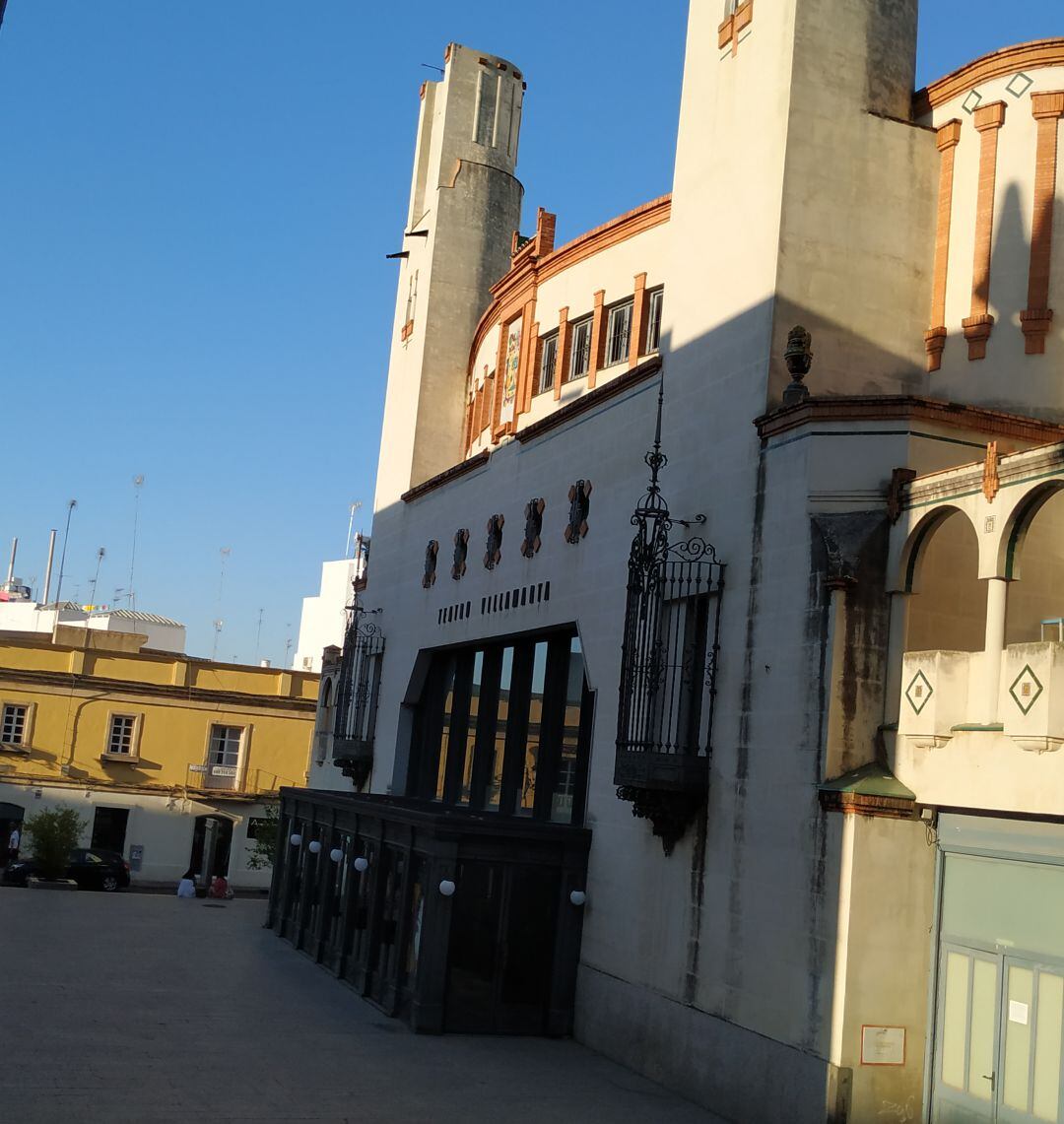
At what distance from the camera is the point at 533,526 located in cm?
2352

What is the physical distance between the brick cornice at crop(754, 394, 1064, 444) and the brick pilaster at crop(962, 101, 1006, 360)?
1.65 m

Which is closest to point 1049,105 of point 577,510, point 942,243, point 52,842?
point 942,243

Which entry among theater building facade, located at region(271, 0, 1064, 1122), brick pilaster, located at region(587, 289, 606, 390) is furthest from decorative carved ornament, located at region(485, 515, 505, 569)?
Answer: brick pilaster, located at region(587, 289, 606, 390)

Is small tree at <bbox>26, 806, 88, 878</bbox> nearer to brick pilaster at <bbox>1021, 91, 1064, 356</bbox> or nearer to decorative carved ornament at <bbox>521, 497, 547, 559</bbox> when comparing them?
decorative carved ornament at <bbox>521, 497, 547, 559</bbox>

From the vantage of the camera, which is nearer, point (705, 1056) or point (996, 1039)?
point (996, 1039)

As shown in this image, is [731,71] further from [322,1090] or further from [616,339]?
[322,1090]

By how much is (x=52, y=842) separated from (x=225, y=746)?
10.6 metres

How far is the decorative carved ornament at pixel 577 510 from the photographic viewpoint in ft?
70.8

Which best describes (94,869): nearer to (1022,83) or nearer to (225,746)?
(225,746)

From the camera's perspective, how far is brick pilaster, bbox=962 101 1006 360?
56.0ft

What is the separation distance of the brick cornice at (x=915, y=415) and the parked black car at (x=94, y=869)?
31.4 metres

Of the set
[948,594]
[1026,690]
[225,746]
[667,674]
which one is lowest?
[225,746]

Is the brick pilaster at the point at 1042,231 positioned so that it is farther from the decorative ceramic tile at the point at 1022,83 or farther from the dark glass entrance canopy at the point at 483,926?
the dark glass entrance canopy at the point at 483,926

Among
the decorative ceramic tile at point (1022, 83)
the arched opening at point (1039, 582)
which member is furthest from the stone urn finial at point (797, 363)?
the decorative ceramic tile at point (1022, 83)
